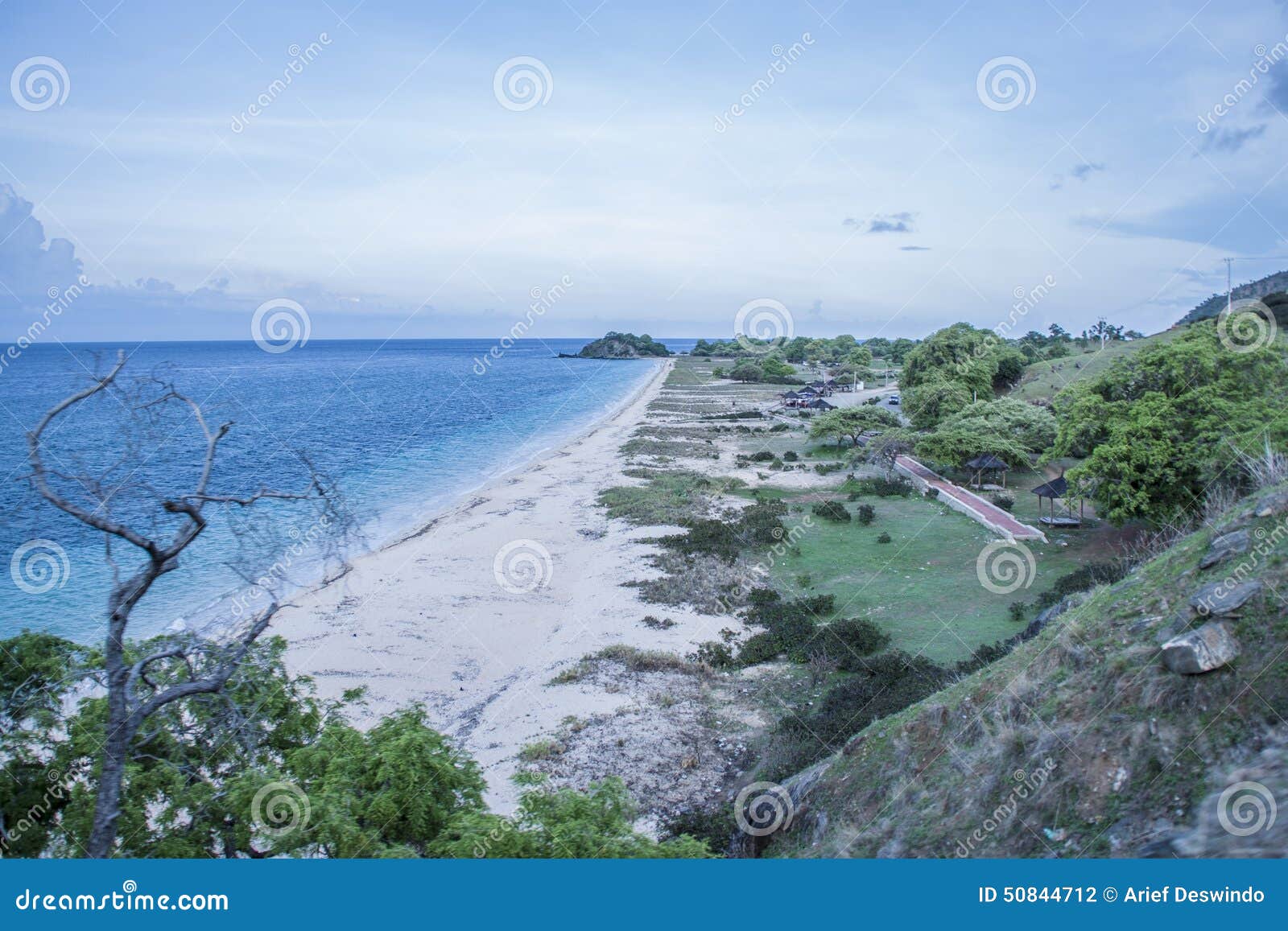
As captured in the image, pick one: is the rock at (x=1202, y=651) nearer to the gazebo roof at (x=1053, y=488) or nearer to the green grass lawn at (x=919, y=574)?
the green grass lawn at (x=919, y=574)

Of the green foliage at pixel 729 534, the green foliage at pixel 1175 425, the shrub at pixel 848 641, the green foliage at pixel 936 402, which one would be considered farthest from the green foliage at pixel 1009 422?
the shrub at pixel 848 641

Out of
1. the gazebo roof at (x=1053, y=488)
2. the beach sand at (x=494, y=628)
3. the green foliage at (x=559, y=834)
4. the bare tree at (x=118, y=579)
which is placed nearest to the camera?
the bare tree at (x=118, y=579)

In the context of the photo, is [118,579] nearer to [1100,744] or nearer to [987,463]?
[1100,744]

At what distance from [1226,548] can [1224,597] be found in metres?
1.32

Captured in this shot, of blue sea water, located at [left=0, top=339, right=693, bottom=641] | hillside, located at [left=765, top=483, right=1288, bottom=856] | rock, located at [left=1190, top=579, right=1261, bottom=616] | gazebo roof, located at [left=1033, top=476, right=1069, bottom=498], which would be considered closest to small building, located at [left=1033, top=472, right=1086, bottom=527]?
gazebo roof, located at [left=1033, top=476, right=1069, bottom=498]

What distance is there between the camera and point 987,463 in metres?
29.7

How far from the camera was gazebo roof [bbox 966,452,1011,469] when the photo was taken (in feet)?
97.1

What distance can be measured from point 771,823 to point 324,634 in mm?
12344

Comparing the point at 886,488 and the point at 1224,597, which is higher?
the point at 886,488

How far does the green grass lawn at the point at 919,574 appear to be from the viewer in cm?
1530

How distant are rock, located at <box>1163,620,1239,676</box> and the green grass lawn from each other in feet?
20.3

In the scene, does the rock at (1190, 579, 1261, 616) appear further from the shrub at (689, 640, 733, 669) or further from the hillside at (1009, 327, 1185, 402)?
the hillside at (1009, 327, 1185, 402)

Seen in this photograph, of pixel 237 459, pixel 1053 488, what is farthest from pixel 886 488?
pixel 237 459

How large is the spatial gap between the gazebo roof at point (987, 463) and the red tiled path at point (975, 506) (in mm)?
1063
